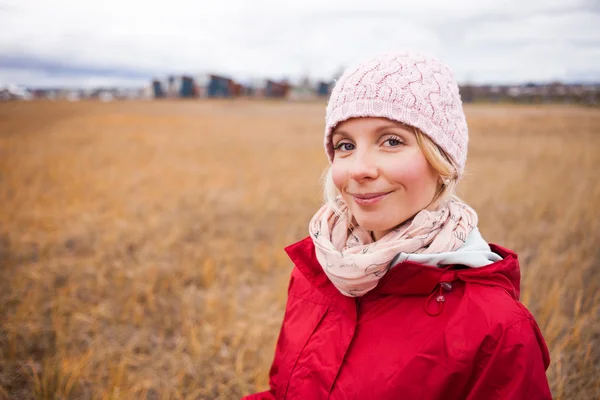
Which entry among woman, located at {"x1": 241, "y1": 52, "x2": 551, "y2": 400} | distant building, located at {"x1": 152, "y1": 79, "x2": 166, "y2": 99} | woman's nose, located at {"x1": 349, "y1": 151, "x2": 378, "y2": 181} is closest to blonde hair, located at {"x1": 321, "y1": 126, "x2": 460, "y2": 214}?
woman, located at {"x1": 241, "y1": 52, "x2": 551, "y2": 400}

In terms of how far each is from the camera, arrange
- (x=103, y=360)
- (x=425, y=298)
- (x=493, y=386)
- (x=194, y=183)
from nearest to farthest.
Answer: (x=493, y=386)
(x=425, y=298)
(x=103, y=360)
(x=194, y=183)

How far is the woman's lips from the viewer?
140cm

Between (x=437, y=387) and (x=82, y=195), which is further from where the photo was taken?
(x=82, y=195)

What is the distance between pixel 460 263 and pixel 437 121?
1.75 feet

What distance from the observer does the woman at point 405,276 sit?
1177 millimetres

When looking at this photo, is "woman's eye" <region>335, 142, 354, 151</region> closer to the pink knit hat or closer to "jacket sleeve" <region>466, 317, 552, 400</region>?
the pink knit hat

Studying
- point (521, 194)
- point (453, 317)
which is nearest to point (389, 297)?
point (453, 317)

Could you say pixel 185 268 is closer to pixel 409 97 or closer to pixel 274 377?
pixel 274 377

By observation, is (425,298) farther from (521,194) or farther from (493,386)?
(521,194)

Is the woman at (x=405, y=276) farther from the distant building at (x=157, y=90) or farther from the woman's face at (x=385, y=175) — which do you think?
the distant building at (x=157, y=90)

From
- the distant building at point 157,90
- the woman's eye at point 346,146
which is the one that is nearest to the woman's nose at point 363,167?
the woman's eye at point 346,146

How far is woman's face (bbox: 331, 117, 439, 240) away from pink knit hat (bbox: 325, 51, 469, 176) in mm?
50

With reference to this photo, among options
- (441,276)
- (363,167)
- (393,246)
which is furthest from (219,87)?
(441,276)

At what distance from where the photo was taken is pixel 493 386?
113cm
